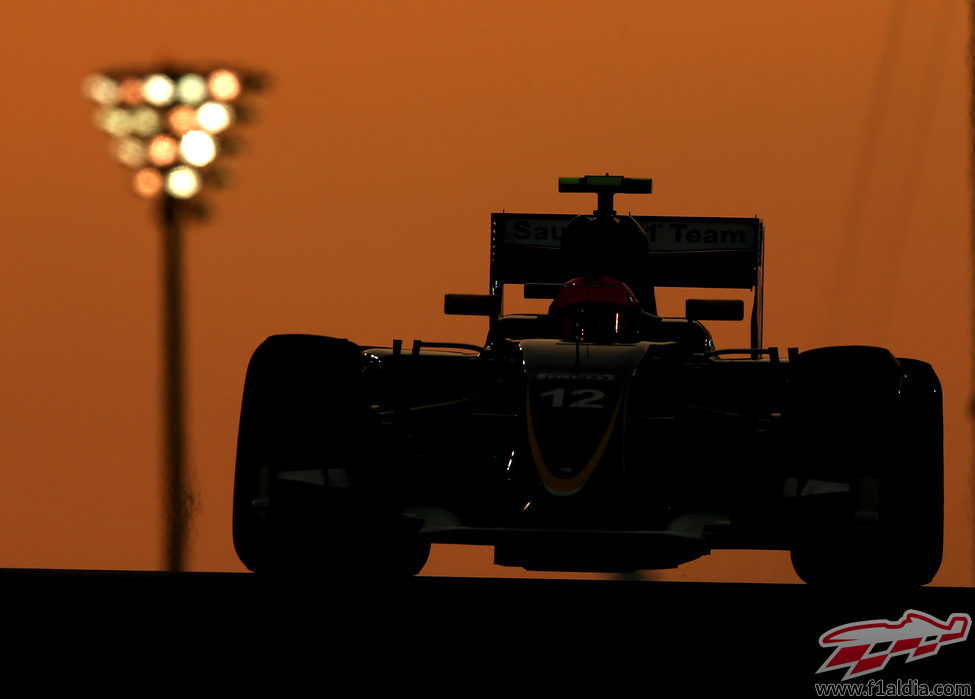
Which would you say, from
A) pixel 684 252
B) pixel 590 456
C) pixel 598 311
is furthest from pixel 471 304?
pixel 684 252

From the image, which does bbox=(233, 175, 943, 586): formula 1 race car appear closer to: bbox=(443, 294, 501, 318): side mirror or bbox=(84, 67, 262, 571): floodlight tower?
bbox=(443, 294, 501, 318): side mirror

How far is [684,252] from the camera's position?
6.70m

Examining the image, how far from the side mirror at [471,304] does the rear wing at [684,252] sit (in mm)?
1761

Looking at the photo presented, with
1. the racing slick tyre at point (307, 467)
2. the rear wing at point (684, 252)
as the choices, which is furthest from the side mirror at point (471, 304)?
the rear wing at point (684, 252)

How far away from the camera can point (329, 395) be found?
3.58 metres

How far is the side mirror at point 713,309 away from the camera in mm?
4820

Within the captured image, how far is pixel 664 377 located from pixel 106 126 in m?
6.78

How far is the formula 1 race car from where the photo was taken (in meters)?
3.33

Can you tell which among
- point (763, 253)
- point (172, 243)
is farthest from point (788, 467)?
point (172, 243)

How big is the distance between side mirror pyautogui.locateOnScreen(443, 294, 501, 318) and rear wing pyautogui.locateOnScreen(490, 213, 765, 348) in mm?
1761

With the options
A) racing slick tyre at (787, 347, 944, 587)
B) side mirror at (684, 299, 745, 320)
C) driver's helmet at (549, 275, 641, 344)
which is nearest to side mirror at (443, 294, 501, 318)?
driver's helmet at (549, 275, 641, 344)

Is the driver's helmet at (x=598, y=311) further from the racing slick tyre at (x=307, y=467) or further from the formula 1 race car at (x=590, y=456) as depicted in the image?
the racing slick tyre at (x=307, y=467)

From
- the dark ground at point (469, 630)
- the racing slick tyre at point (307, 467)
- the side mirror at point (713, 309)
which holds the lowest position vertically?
the dark ground at point (469, 630)

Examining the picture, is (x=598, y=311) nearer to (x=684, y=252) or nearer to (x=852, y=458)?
(x=852, y=458)
